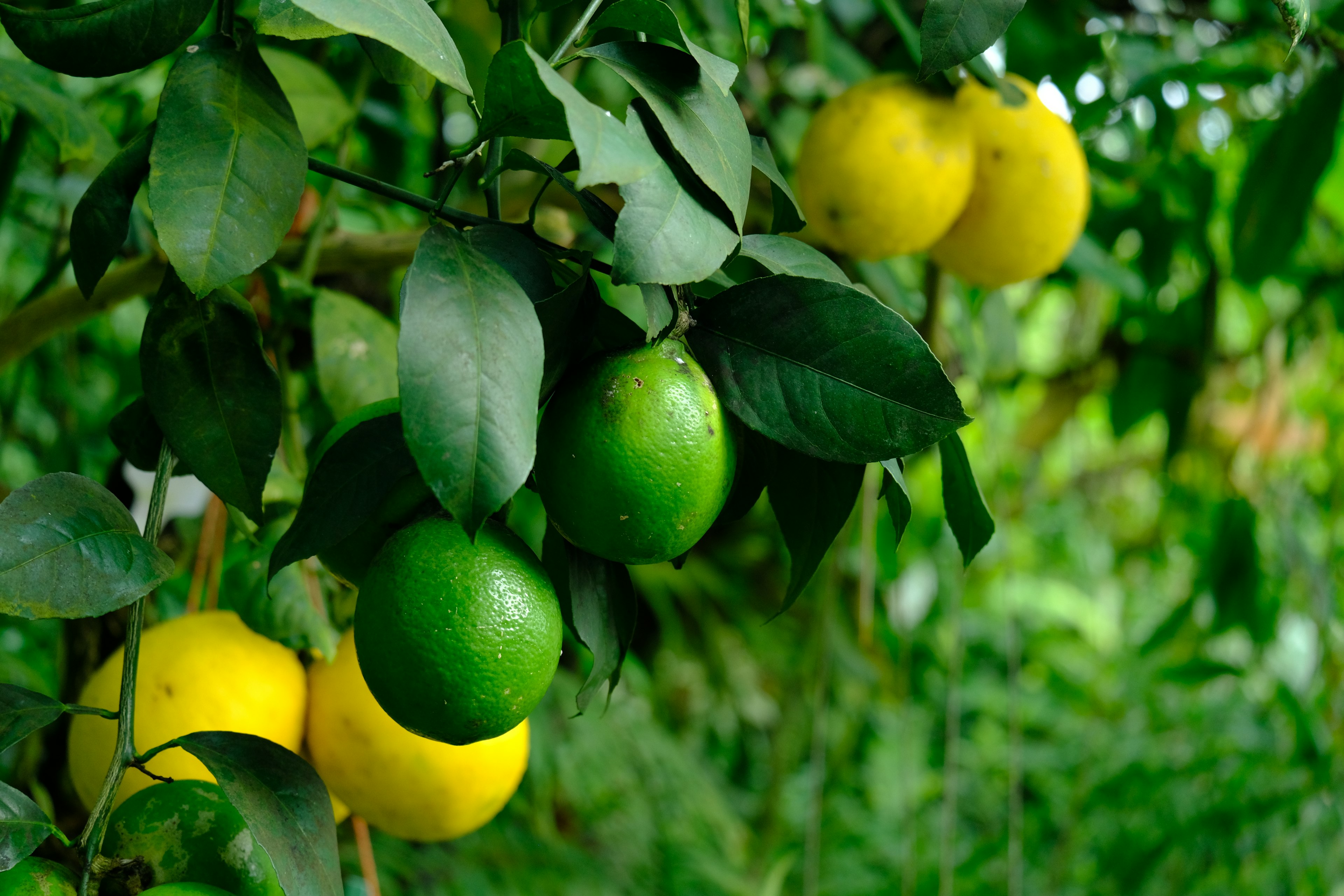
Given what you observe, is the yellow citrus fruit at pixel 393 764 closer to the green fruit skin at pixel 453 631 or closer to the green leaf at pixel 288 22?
the green fruit skin at pixel 453 631

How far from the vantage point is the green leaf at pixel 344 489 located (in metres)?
0.33

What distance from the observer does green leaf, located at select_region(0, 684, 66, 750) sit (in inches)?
11.9

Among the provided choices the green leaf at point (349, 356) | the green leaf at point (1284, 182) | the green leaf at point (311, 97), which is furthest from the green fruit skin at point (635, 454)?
the green leaf at point (1284, 182)

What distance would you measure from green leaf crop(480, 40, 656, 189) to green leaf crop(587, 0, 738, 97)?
40 mm

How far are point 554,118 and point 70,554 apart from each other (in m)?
0.19

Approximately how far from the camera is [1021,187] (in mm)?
639

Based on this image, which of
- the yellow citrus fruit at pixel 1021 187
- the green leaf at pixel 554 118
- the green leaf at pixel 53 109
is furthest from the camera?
the yellow citrus fruit at pixel 1021 187

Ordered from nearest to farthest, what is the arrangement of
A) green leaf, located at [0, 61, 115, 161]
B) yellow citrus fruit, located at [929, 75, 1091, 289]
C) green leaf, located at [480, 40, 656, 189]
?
green leaf, located at [480, 40, 656, 189]
green leaf, located at [0, 61, 115, 161]
yellow citrus fruit, located at [929, 75, 1091, 289]

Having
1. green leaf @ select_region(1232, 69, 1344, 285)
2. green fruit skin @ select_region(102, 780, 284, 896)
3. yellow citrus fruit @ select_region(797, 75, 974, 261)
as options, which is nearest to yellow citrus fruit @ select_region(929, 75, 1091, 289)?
yellow citrus fruit @ select_region(797, 75, 974, 261)

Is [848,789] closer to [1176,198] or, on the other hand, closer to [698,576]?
[698,576]

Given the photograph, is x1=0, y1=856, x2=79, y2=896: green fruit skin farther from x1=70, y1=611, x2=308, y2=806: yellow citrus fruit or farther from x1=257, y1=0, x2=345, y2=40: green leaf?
x1=257, y1=0, x2=345, y2=40: green leaf

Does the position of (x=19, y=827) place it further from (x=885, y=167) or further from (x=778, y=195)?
(x=885, y=167)

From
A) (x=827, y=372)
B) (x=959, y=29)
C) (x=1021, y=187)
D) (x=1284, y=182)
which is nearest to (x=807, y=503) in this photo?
(x=827, y=372)

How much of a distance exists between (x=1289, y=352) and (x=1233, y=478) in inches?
8.8
